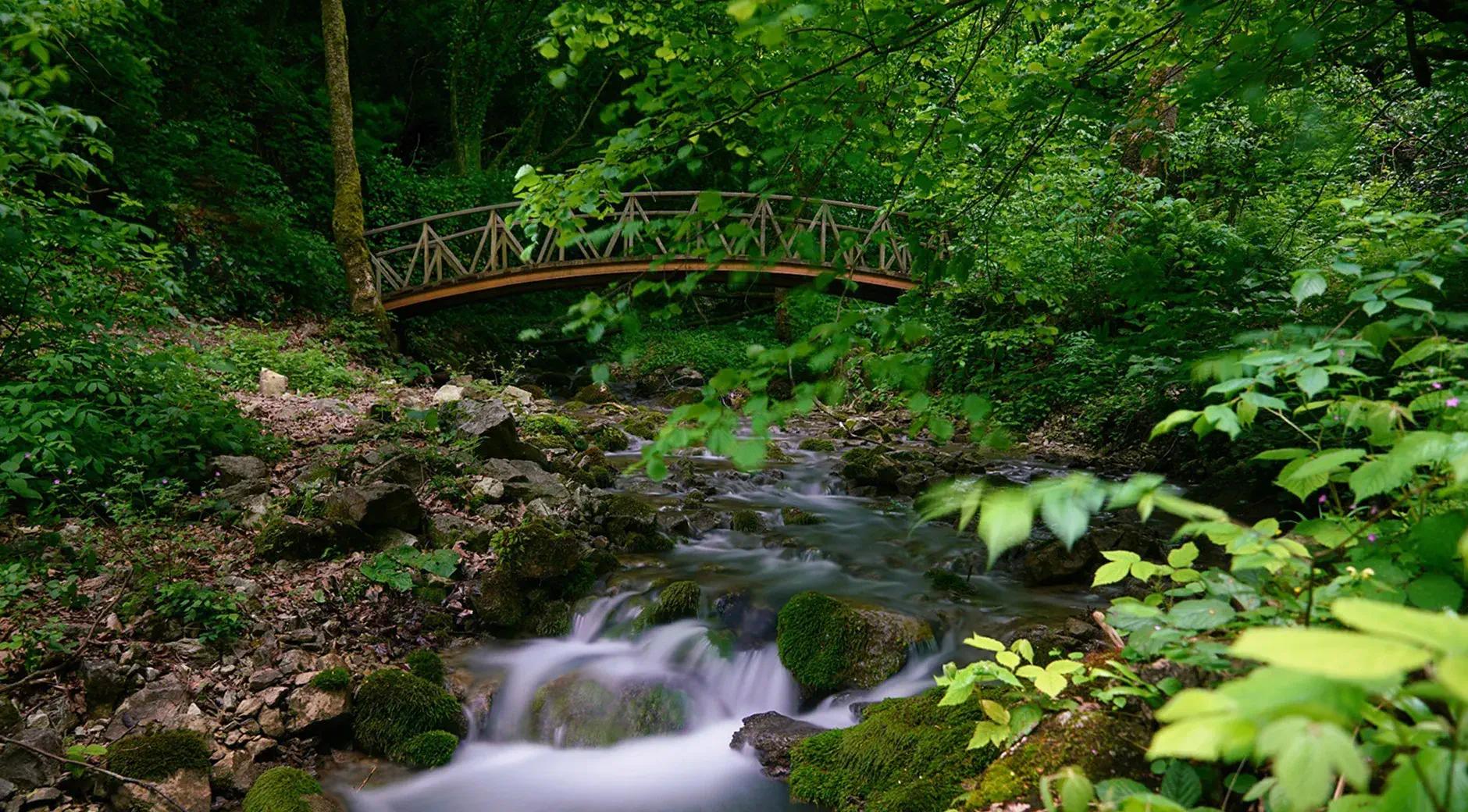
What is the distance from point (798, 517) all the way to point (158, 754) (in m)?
5.13

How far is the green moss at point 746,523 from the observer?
6773 millimetres

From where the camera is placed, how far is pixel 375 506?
16.1 feet

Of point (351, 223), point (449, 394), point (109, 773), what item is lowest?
point (109, 773)

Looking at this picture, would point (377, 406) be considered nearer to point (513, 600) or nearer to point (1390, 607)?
point (513, 600)

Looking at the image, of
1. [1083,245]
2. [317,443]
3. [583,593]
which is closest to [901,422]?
[1083,245]

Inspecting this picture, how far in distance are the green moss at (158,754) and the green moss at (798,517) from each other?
488 centimetres

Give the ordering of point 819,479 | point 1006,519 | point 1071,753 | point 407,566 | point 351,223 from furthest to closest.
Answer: point 351,223, point 819,479, point 407,566, point 1071,753, point 1006,519

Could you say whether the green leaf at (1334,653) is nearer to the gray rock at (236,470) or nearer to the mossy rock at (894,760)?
the mossy rock at (894,760)

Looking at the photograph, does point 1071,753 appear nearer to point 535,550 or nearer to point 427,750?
point 427,750

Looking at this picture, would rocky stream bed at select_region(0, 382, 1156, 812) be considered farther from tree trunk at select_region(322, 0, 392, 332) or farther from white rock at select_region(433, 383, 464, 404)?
tree trunk at select_region(322, 0, 392, 332)

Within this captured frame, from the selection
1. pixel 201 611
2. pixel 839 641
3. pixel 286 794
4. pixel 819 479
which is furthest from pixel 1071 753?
pixel 819 479

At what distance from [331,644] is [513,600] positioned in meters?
1.12

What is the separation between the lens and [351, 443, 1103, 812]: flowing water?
3.79 m

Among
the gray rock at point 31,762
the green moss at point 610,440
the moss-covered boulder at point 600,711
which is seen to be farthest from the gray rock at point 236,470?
the green moss at point 610,440
